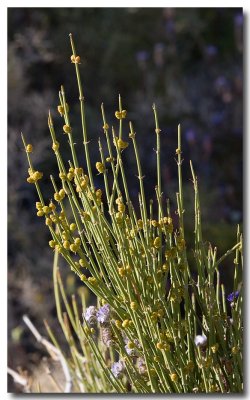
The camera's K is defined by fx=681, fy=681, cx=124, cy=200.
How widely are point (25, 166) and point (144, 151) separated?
1.49ft

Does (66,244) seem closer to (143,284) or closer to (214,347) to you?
(143,284)

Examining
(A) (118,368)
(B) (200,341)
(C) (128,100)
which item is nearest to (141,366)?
(A) (118,368)

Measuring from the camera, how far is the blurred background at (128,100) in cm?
227

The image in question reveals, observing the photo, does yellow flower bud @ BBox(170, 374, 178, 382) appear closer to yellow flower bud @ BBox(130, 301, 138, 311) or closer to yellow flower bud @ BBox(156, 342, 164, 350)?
yellow flower bud @ BBox(156, 342, 164, 350)

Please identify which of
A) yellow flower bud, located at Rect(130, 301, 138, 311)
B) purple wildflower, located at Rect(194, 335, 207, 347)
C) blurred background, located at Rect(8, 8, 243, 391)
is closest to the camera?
yellow flower bud, located at Rect(130, 301, 138, 311)

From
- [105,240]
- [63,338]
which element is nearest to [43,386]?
Answer: [63,338]

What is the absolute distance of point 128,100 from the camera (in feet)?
8.07

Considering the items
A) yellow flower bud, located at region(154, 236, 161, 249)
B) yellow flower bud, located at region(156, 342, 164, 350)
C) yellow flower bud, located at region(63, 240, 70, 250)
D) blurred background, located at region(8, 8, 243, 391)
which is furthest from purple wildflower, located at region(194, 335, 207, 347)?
blurred background, located at region(8, 8, 243, 391)

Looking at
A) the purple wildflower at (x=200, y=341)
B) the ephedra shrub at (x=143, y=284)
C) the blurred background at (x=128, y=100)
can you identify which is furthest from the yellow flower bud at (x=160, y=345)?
the blurred background at (x=128, y=100)

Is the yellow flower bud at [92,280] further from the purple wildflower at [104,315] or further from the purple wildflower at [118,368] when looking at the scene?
the purple wildflower at [118,368]

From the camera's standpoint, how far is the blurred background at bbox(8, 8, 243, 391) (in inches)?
89.5

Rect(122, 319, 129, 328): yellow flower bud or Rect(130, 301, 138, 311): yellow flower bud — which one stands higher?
Rect(130, 301, 138, 311): yellow flower bud
